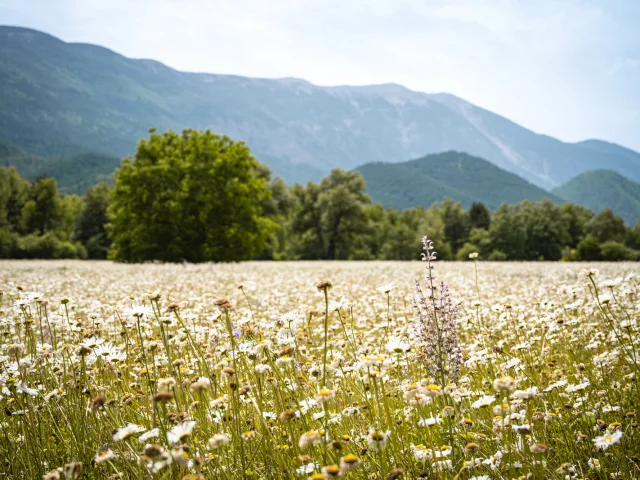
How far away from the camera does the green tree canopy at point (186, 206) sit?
3553 cm

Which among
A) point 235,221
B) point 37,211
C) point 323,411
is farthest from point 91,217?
point 323,411

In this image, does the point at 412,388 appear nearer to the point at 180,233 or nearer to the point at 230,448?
the point at 230,448

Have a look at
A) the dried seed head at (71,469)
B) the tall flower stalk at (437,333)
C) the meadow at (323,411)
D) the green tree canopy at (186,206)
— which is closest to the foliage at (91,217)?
the green tree canopy at (186,206)

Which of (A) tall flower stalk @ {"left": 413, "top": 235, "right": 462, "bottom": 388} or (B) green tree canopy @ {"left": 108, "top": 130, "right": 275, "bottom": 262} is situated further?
(B) green tree canopy @ {"left": 108, "top": 130, "right": 275, "bottom": 262}

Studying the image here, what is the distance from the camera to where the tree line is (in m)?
36.0

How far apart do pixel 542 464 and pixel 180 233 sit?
3608cm

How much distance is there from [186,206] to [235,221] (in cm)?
418

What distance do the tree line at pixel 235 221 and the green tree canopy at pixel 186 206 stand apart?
0.09 m

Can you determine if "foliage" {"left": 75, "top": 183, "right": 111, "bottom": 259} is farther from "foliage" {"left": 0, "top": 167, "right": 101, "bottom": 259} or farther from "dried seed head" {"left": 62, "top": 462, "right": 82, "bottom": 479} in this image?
"dried seed head" {"left": 62, "top": 462, "right": 82, "bottom": 479}

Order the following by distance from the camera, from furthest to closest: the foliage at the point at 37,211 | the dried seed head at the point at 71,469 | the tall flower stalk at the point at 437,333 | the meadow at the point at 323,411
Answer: the foliage at the point at 37,211, the tall flower stalk at the point at 437,333, the meadow at the point at 323,411, the dried seed head at the point at 71,469

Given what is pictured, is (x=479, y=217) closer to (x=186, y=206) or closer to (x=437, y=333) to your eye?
(x=186, y=206)

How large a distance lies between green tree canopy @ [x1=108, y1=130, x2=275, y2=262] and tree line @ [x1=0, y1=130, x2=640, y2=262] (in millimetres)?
93

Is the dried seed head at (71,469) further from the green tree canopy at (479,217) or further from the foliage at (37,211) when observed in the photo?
the green tree canopy at (479,217)

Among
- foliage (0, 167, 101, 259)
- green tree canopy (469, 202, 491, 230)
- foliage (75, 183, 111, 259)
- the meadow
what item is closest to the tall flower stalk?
the meadow
